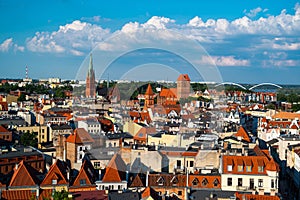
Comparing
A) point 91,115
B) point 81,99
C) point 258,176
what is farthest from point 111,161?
point 91,115

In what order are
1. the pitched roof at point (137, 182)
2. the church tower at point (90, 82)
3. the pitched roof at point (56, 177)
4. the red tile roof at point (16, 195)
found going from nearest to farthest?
the red tile roof at point (16, 195), the pitched roof at point (56, 177), the pitched roof at point (137, 182), the church tower at point (90, 82)

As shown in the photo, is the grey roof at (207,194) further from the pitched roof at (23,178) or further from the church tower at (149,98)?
the church tower at (149,98)

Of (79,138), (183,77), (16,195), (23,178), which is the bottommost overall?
(16,195)

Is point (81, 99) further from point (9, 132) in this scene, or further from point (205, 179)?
point (205, 179)

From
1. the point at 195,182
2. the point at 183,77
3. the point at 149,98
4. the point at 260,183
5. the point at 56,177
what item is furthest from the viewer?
the point at 149,98

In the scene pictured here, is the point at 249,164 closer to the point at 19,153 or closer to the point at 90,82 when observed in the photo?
the point at 90,82

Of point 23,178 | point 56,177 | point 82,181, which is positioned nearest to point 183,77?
point 82,181

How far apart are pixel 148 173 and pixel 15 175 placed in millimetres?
5238

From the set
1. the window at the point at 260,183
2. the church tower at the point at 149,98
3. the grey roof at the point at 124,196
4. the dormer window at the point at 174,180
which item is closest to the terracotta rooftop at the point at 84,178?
the grey roof at the point at 124,196

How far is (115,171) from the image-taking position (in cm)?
1644

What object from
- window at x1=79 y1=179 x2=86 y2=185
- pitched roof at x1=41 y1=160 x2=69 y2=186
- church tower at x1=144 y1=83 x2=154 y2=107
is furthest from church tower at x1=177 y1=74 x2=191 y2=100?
church tower at x1=144 y1=83 x2=154 y2=107

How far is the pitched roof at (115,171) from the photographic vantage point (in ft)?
53.2

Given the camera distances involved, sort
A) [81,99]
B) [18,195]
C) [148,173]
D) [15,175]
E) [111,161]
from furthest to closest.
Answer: [81,99], [111,161], [148,173], [15,175], [18,195]

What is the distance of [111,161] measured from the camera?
1819 cm
